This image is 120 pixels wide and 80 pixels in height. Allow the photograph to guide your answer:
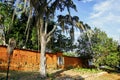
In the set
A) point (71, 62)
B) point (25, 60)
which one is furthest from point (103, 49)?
point (25, 60)

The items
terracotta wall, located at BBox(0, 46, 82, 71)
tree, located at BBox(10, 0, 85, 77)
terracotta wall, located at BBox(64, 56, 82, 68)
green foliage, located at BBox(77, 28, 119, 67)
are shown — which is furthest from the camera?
terracotta wall, located at BBox(64, 56, 82, 68)

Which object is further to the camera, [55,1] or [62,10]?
[62,10]

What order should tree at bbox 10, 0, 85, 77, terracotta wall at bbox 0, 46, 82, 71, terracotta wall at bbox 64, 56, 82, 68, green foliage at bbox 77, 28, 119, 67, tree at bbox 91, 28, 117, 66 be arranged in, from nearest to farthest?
tree at bbox 10, 0, 85, 77 → terracotta wall at bbox 0, 46, 82, 71 → green foliage at bbox 77, 28, 119, 67 → tree at bbox 91, 28, 117, 66 → terracotta wall at bbox 64, 56, 82, 68

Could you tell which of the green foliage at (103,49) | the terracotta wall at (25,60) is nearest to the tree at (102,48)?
the green foliage at (103,49)

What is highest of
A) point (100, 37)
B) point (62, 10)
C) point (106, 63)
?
point (62, 10)

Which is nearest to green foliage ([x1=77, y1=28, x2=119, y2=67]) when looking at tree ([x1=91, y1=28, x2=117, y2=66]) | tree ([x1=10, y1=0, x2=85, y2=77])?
tree ([x1=91, y1=28, x2=117, y2=66])

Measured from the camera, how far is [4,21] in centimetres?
3122

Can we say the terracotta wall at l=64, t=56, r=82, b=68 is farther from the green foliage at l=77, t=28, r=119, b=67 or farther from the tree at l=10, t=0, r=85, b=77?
the tree at l=10, t=0, r=85, b=77

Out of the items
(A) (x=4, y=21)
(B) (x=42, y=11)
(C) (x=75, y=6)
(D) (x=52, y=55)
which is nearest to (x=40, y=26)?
(B) (x=42, y=11)

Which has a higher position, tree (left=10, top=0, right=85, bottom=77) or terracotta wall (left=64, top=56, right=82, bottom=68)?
tree (left=10, top=0, right=85, bottom=77)

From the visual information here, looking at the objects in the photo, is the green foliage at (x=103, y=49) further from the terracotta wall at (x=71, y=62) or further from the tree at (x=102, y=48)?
the terracotta wall at (x=71, y=62)

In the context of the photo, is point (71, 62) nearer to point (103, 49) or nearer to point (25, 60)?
point (103, 49)

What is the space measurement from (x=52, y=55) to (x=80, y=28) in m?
6.38

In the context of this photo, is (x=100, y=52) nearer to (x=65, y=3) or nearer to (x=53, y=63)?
(x=53, y=63)
